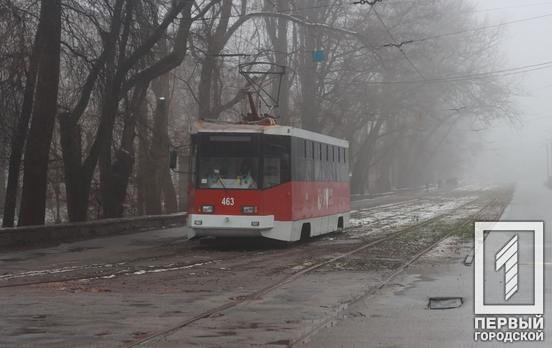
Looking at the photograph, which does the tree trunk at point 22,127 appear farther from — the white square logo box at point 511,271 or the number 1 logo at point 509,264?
the number 1 logo at point 509,264

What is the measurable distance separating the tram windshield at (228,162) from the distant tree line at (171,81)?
2.32 m

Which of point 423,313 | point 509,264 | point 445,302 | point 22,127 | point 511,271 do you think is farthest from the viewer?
point 22,127

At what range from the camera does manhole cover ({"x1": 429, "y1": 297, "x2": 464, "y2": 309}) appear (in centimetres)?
1116

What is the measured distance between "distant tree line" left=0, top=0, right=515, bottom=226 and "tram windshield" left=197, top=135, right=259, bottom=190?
232cm

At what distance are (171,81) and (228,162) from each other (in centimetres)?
2278

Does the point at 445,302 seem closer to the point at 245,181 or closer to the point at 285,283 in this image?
the point at 285,283

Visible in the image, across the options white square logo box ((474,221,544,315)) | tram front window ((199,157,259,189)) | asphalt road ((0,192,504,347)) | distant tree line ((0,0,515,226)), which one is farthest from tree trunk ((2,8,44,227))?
white square logo box ((474,221,544,315))

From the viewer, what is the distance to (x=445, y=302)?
1153 cm

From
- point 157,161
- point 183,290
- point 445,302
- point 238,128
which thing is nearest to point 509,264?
point 445,302

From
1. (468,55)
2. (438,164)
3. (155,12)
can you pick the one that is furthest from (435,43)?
(438,164)

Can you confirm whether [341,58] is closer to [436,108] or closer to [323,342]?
[436,108]

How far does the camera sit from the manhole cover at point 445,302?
36.6 feet

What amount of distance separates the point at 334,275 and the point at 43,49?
1221 cm

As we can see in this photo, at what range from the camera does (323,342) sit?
8664mm
